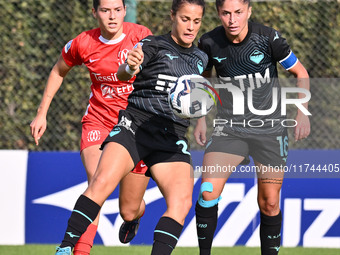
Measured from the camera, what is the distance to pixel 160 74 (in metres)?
4.99

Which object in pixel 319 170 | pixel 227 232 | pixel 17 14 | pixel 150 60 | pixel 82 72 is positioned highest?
pixel 150 60

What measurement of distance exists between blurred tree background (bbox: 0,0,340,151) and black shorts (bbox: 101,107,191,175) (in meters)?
3.32

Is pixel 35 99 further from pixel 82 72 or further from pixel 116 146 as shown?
pixel 116 146

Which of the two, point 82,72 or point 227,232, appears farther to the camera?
point 82,72

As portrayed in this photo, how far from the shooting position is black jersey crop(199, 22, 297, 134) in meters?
5.45

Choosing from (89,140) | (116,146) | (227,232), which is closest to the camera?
(116,146)

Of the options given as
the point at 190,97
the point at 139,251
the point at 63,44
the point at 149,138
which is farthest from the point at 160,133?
the point at 63,44

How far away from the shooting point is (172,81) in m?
4.99

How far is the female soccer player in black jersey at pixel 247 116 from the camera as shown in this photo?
544 cm

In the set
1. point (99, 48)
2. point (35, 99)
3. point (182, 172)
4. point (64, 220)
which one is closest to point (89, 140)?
point (99, 48)

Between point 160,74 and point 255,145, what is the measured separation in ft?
3.58

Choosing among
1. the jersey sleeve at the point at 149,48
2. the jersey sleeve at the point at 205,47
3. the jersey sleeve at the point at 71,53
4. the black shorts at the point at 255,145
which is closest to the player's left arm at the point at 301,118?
the black shorts at the point at 255,145

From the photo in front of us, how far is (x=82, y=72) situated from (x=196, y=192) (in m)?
2.08

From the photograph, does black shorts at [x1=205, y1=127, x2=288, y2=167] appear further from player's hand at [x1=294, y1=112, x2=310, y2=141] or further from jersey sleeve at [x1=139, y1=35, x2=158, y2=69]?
jersey sleeve at [x1=139, y1=35, x2=158, y2=69]
